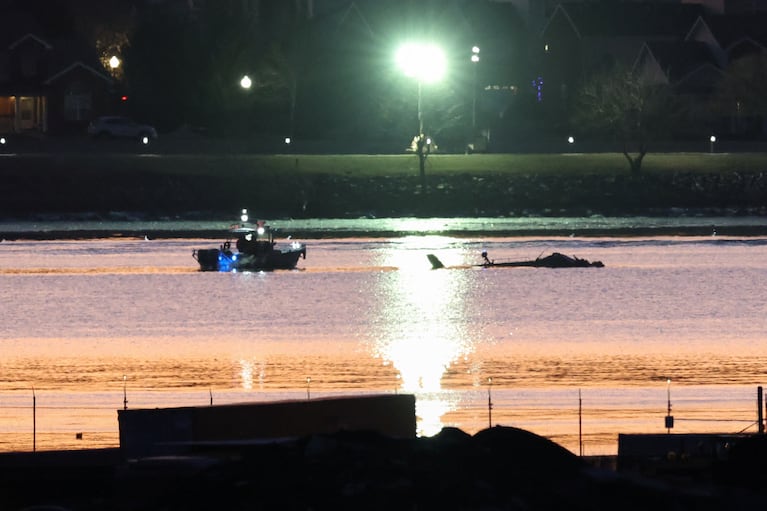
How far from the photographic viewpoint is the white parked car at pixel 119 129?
100m

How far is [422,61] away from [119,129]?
1688cm

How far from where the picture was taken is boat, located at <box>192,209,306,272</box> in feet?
227

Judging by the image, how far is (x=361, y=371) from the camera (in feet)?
133

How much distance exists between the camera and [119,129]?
330ft

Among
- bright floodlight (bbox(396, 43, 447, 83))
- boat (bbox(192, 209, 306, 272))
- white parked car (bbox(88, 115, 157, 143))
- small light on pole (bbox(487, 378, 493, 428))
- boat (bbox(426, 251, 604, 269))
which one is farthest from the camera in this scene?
white parked car (bbox(88, 115, 157, 143))

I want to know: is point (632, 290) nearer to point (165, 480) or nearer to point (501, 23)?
point (165, 480)

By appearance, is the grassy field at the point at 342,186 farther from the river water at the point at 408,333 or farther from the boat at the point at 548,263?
the boat at the point at 548,263

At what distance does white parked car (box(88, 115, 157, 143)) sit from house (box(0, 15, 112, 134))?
3876mm

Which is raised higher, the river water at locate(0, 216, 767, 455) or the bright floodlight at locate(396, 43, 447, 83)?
the bright floodlight at locate(396, 43, 447, 83)

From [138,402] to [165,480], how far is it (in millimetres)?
13942

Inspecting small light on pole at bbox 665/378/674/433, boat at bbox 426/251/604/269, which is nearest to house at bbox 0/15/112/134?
boat at bbox 426/251/604/269

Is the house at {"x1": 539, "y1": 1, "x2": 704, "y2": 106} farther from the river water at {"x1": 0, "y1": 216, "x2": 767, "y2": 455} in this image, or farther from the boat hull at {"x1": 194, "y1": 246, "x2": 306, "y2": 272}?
the boat hull at {"x1": 194, "y1": 246, "x2": 306, "y2": 272}

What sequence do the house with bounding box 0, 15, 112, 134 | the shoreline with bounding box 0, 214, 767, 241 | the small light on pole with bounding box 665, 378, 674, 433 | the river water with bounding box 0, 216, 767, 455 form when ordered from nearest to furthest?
1. the small light on pole with bounding box 665, 378, 674, 433
2. the river water with bounding box 0, 216, 767, 455
3. the shoreline with bounding box 0, 214, 767, 241
4. the house with bounding box 0, 15, 112, 134

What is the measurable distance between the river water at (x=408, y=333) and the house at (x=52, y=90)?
23454mm
